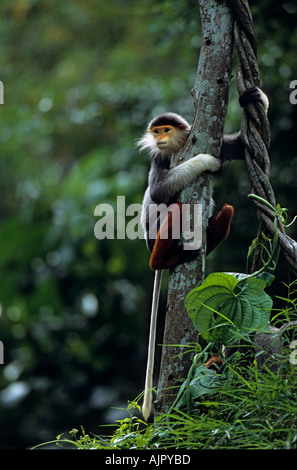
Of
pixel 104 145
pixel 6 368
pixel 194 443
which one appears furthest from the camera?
pixel 104 145

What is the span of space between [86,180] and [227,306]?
4.62 meters

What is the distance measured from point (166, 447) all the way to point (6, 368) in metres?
4.13

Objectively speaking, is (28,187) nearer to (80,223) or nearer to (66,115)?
(66,115)

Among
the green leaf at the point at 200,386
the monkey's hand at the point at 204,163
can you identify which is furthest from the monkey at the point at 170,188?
the green leaf at the point at 200,386

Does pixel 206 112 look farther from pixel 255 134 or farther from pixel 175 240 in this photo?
pixel 175 240

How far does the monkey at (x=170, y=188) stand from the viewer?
235 centimetres

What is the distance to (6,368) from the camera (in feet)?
19.0

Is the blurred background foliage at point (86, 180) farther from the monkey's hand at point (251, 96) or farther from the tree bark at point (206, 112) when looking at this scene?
the monkey's hand at point (251, 96)

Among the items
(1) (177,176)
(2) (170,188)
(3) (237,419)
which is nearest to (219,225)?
(2) (170,188)

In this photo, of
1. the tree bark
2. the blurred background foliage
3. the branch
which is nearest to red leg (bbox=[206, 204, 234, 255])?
the tree bark

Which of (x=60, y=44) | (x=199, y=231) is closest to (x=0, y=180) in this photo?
(x=60, y=44)

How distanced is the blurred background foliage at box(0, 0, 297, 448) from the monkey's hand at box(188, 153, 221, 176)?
216cm

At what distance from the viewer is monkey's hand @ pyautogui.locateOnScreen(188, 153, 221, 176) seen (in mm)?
2322

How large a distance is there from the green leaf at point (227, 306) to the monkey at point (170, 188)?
245 millimetres
